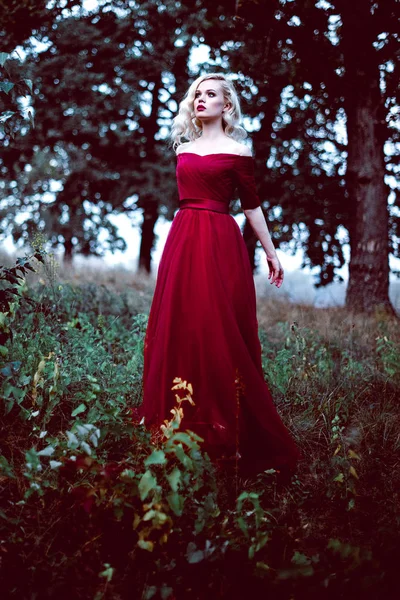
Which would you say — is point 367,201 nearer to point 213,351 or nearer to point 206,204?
point 206,204

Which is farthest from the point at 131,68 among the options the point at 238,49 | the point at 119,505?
the point at 119,505

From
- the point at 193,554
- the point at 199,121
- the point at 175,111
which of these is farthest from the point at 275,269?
the point at 175,111

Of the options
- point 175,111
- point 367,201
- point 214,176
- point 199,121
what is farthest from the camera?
point 175,111

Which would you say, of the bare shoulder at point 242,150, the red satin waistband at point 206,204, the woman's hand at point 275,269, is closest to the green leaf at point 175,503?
the woman's hand at point 275,269

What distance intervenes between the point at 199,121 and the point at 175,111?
406 inches

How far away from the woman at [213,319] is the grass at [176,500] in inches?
7.8

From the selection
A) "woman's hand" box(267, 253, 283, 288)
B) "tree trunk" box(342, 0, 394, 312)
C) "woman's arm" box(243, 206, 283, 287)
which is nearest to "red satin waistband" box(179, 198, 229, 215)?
"woman's arm" box(243, 206, 283, 287)

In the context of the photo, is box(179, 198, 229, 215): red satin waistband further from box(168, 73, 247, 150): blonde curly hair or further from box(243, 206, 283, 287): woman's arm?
box(168, 73, 247, 150): blonde curly hair

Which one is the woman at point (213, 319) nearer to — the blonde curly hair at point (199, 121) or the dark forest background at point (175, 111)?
the blonde curly hair at point (199, 121)

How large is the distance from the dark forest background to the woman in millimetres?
1125

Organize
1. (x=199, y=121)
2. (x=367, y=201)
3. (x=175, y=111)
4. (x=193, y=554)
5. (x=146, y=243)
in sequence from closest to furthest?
(x=193, y=554) → (x=199, y=121) → (x=367, y=201) → (x=175, y=111) → (x=146, y=243)

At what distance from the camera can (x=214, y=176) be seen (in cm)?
321

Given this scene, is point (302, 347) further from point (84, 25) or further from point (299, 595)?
point (84, 25)

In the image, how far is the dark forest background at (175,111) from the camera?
24.5 feet
